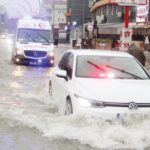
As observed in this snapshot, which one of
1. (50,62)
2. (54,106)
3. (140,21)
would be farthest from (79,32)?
(54,106)

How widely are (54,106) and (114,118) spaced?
11.5 ft

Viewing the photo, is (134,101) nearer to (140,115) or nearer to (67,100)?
(140,115)

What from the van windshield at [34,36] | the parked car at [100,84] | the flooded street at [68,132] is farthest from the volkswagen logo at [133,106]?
the van windshield at [34,36]

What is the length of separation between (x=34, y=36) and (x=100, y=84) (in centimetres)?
1935

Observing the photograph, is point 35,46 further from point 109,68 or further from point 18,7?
point 18,7

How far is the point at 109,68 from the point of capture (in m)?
10.6

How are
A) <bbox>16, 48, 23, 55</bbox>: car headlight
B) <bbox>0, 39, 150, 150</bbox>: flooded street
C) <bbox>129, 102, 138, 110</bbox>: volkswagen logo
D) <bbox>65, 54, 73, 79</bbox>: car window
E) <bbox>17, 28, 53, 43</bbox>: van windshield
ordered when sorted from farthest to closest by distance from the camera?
<bbox>17, 28, 53, 43</bbox>: van windshield < <bbox>16, 48, 23, 55</bbox>: car headlight < <bbox>65, 54, 73, 79</bbox>: car window < <bbox>129, 102, 138, 110</bbox>: volkswagen logo < <bbox>0, 39, 150, 150</bbox>: flooded street

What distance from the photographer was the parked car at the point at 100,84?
8906mm

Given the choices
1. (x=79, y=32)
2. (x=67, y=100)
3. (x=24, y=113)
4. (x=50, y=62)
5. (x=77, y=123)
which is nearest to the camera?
(x=77, y=123)

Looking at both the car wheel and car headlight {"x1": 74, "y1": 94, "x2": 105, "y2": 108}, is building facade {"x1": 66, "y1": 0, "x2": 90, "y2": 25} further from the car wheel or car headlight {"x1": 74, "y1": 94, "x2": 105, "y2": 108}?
car headlight {"x1": 74, "y1": 94, "x2": 105, "y2": 108}

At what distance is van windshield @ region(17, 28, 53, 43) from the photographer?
28.5 meters

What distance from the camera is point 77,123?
898cm

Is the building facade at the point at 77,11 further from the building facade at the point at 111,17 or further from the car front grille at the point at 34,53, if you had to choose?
the car front grille at the point at 34,53

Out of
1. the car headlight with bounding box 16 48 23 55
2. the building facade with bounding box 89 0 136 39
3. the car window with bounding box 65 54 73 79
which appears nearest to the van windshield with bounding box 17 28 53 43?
the car headlight with bounding box 16 48 23 55
